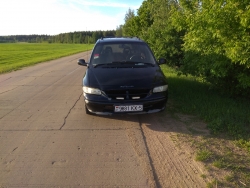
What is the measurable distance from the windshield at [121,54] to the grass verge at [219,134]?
57.6 inches

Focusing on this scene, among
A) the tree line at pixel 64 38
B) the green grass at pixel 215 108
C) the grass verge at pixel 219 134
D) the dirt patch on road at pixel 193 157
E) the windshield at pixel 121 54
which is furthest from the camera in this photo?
the tree line at pixel 64 38

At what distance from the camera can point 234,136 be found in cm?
443

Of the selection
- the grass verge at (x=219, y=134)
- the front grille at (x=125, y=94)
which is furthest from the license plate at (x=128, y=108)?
the grass verge at (x=219, y=134)

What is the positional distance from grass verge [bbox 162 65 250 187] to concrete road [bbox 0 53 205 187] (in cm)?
30

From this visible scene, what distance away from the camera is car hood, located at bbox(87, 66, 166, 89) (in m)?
5.11

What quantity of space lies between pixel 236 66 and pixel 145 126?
282 cm

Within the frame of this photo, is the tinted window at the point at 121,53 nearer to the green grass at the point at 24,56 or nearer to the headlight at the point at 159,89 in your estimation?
the headlight at the point at 159,89

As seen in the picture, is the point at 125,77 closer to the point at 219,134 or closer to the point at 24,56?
the point at 219,134

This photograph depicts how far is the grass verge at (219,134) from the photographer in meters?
3.27

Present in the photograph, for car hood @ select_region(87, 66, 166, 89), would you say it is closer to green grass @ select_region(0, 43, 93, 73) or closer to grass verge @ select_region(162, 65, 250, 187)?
grass verge @ select_region(162, 65, 250, 187)

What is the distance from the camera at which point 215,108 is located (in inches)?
231

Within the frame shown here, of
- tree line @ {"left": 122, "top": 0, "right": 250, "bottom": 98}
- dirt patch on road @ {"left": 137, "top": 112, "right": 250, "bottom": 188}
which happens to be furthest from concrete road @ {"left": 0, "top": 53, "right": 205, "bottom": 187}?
tree line @ {"left": 122, "top": 0, "right": 250, "bottom": 98}

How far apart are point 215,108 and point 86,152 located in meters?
3.40

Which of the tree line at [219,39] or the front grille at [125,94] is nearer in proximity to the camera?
the tree line at [219,39]
